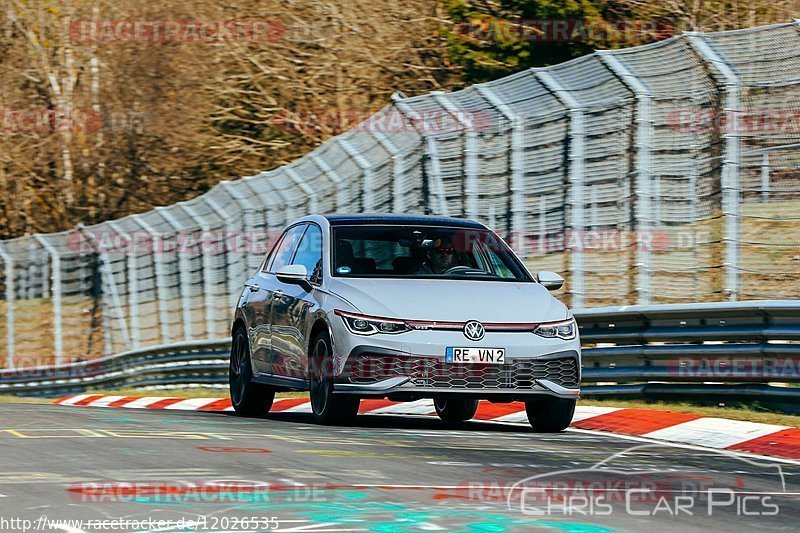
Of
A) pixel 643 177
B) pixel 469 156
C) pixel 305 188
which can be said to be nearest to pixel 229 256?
pixel 305 188

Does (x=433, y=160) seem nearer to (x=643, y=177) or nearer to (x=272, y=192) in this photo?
(x=643, y=177)

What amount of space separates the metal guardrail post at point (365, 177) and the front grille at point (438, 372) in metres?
8.00

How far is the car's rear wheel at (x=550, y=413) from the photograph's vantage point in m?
11.6

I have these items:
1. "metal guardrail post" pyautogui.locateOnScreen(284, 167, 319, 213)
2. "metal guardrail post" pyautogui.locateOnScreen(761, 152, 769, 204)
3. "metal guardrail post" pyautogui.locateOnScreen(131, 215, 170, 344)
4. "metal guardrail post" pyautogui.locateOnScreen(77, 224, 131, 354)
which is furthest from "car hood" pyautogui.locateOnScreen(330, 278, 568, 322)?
"metal guardrail post" pyautogui.locateOnScreen(77, 224, 131, 354)

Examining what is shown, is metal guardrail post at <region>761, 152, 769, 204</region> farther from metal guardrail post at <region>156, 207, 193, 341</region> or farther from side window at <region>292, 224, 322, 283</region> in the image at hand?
metal guardrail post at <region>156, 207, 193, 341</region>

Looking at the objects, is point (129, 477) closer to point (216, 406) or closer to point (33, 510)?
point (33, 510)

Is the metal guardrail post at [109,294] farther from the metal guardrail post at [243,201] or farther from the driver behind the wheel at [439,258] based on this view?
the driver behind the wheel at [439,258]

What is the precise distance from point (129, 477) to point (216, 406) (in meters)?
9.73

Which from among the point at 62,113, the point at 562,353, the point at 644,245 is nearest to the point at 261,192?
the point at 644,245

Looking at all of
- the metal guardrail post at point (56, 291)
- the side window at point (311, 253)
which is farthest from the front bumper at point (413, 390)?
the metal guardrail post at point (56, 291)

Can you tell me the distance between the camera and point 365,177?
62.2 ft

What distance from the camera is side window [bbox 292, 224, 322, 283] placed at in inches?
477

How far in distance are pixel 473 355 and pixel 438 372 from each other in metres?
0.27

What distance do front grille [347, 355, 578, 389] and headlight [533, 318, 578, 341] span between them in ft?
0.83
